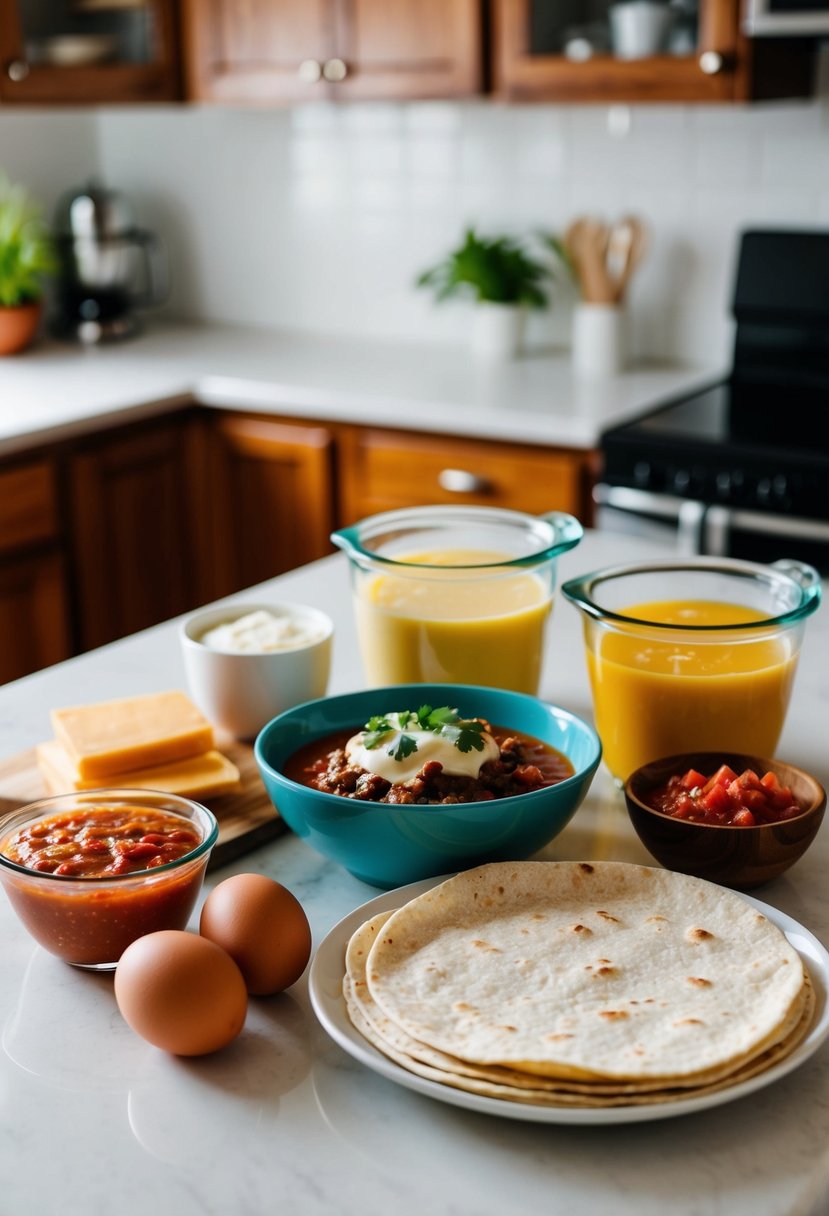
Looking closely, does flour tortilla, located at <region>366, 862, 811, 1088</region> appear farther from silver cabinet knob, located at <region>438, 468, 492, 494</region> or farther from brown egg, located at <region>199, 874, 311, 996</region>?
silver cabinet knob, located at <region>438, 468, 492, 494</region>

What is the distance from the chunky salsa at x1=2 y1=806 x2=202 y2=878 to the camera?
980 millimetres

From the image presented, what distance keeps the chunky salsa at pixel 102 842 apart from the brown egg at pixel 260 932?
0.20 feet

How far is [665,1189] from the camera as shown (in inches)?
30.3

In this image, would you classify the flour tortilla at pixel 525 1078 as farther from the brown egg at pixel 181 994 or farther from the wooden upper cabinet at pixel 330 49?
the wooden upper cabinet at pixel 330 49

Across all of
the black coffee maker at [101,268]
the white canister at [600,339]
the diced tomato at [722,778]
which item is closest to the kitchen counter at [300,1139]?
the diced tomato at [722,778]

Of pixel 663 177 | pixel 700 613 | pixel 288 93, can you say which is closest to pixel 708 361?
pixel 663 177

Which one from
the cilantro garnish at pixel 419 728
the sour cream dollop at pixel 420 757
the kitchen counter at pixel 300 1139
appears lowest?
the kitchen counter at pixel 300 1139

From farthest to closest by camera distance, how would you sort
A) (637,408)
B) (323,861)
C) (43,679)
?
1. (637,408)
2. (43,679)
3. (323,861)

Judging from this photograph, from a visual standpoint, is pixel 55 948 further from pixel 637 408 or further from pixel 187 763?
pixel 637 408

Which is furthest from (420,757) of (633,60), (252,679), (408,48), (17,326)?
(17,326)

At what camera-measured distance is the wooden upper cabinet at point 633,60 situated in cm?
256

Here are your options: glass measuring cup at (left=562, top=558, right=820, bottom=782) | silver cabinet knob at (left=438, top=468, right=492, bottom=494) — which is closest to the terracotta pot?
silver cabinet knob at (left=438, top=468, right=492, bottom=494)

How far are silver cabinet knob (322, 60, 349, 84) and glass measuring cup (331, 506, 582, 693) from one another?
1955mm

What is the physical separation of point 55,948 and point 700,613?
68cm
